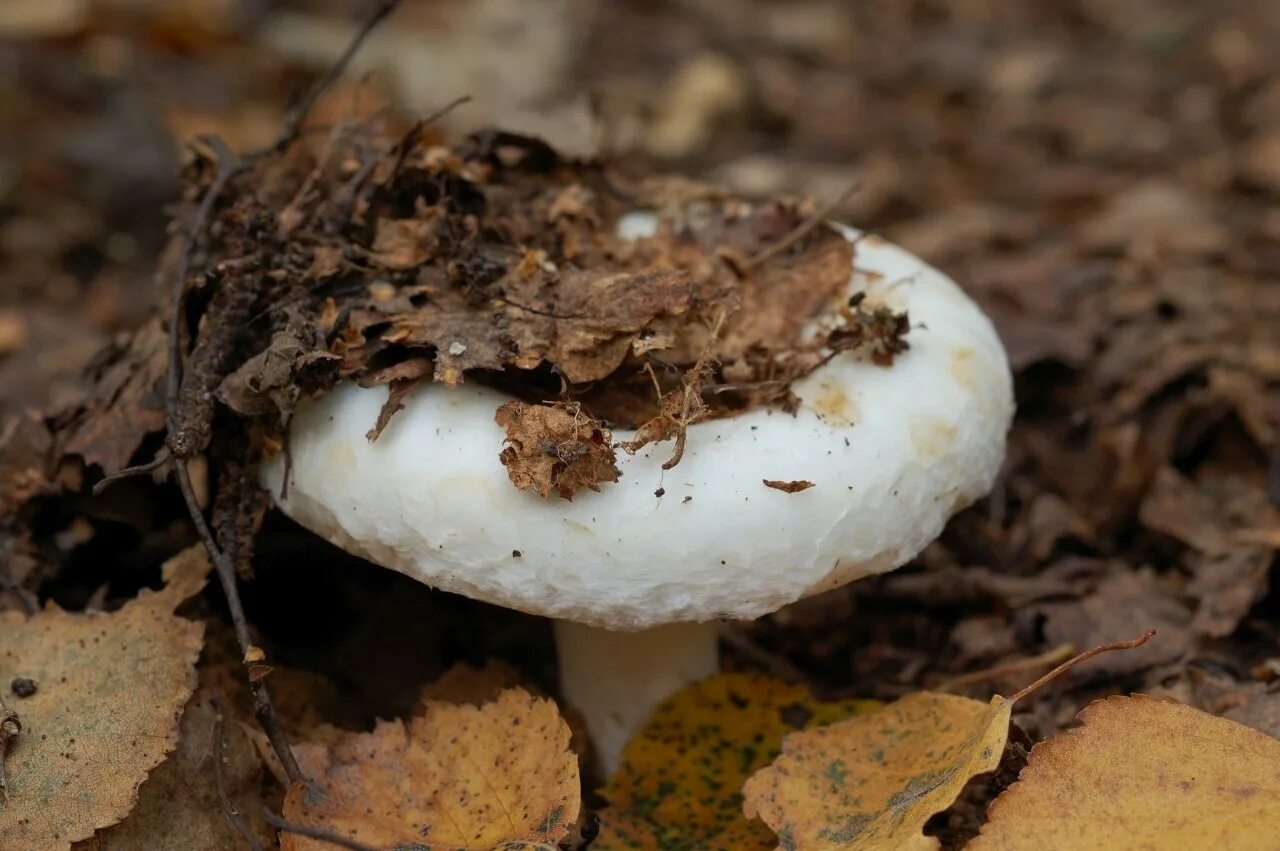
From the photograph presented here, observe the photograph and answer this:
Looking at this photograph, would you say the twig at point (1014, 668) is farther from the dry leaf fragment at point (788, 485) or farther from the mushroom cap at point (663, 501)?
the dry leaf fragment at point (788, 485)

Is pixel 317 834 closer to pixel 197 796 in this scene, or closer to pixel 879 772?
pixel 197 796

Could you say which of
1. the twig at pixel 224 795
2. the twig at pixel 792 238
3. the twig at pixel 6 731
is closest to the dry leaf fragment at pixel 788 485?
the twig at pixel 792 238

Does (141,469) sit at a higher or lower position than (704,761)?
higher

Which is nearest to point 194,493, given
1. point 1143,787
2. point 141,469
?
point 141,469

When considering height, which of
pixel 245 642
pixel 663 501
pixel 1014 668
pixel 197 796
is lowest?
pixel 1014 668

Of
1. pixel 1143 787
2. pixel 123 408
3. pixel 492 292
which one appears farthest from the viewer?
pixel 123 408

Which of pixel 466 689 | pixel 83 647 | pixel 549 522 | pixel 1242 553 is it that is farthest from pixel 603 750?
pixel 1242 553

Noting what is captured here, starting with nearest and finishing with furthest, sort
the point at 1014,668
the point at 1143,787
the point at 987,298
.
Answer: the point at 1143,787
the point at 1014,668
the point at 987,298
